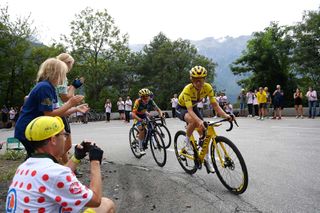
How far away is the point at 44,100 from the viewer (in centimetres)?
407

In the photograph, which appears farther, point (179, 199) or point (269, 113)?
point (269, 113)

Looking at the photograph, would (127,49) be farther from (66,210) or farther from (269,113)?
(66,210)

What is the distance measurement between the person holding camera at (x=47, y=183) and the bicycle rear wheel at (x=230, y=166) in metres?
2.90

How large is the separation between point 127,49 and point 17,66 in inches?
687

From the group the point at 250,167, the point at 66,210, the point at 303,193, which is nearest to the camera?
the point at 66,210

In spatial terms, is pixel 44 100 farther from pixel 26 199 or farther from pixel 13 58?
pixel 13 58

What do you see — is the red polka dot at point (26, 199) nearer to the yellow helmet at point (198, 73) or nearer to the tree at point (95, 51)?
the yellow helmet at point (198, 73)

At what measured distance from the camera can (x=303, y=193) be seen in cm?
501

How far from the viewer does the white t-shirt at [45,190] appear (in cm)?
247

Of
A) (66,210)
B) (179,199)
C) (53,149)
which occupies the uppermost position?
(53,149)

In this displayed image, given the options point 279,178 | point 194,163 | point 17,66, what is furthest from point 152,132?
point 17,66

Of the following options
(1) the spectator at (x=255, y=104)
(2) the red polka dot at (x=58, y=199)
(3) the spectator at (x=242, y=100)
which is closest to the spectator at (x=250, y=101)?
Answer: (1) the spectator at (x=255, y=104)

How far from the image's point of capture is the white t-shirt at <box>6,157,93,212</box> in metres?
2.47

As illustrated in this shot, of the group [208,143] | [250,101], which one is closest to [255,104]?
[250,101]
